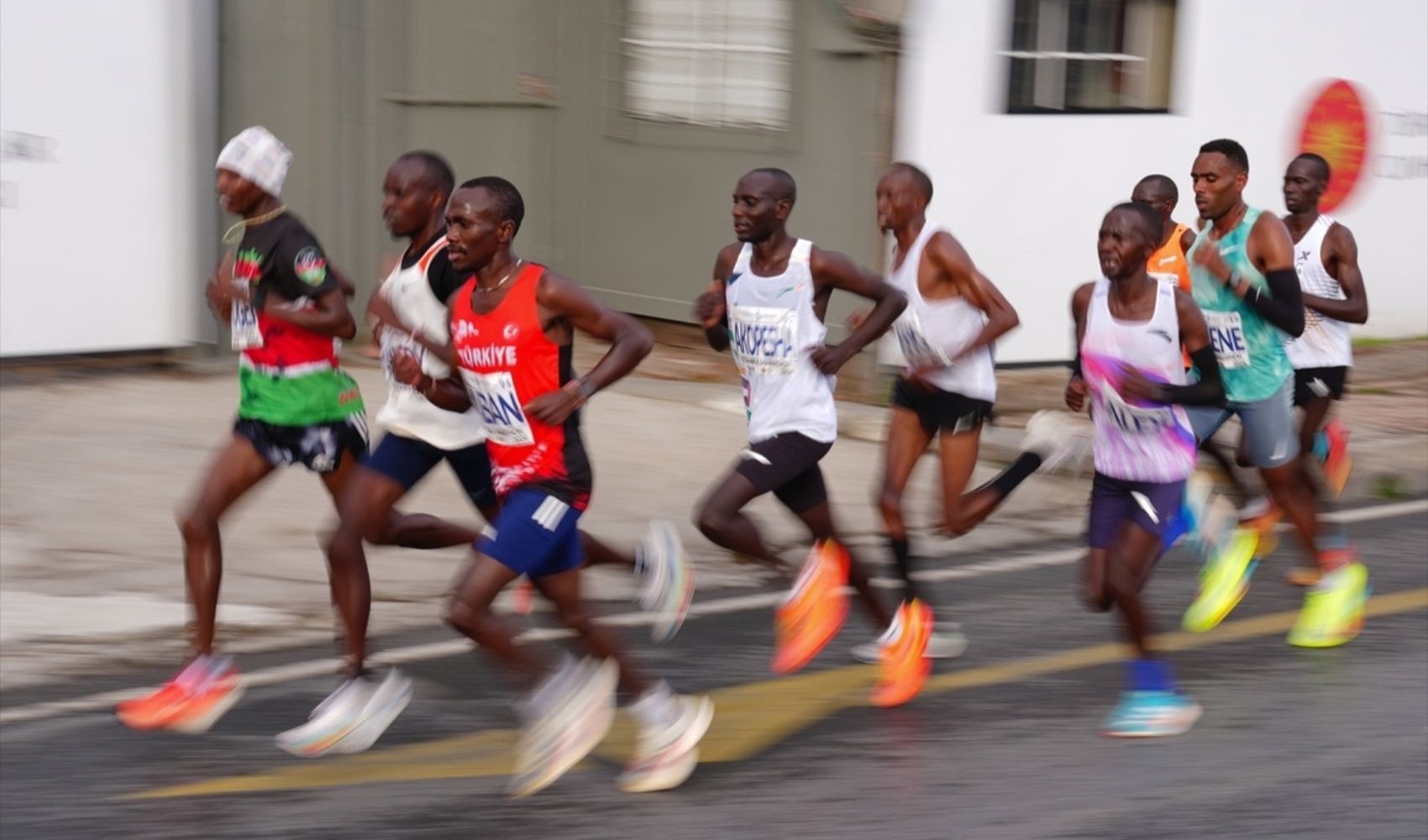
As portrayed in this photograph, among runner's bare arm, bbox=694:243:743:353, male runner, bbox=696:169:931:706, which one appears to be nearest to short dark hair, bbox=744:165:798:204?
male runner, bbox=696:169:931:706

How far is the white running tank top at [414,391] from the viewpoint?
19.0 ft

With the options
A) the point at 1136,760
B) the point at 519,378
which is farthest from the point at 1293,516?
the point at 519,378

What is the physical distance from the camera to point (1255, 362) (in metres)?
7.21

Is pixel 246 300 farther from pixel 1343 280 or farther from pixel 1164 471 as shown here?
pixel 1343 280

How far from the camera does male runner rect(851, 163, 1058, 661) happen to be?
664 cm

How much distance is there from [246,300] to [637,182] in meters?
7.84

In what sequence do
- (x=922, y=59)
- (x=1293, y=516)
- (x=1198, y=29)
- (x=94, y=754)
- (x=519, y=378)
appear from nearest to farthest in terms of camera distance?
1. (x=519, y=378)
2. (x=94, y=754)
3. (x=1293, y=516)
4. (x=922, y=59)
5. (x=1198, y=29)

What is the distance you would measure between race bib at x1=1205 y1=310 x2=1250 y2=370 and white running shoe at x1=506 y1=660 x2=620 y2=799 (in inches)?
124

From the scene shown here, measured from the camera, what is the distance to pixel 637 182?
1349 cm

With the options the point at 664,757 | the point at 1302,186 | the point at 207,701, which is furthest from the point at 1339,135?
the point at 207,701

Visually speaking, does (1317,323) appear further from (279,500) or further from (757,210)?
(279,500)

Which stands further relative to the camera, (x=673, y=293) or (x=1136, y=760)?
(x=673, y=293)

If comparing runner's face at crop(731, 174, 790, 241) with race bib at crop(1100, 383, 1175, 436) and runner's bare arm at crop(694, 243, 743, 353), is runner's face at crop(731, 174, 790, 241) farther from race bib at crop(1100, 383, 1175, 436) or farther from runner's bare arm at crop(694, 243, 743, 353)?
race bib at crop(1100, 383, 1175, 436)

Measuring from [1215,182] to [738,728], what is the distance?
9.10 ft
